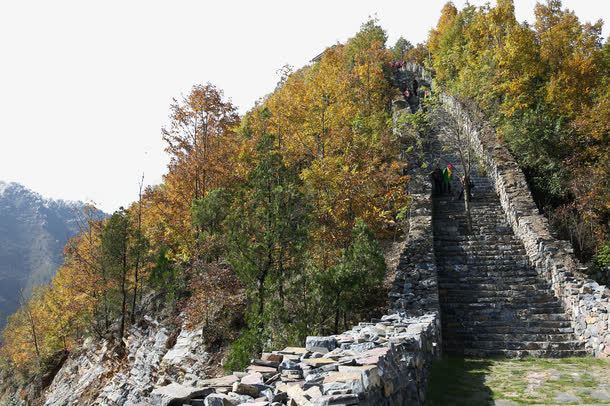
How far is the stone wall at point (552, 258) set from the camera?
33.7 feet

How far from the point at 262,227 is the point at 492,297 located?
6.79 meters

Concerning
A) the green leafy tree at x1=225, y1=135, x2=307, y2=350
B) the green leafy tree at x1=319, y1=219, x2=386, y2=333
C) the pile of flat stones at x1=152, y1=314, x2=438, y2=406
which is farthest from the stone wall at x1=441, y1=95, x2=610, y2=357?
the green leafy tree at x1=225, y1=135, x2=307, y2=350

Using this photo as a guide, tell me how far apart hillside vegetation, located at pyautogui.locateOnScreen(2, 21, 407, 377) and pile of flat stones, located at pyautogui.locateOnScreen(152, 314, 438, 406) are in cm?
365

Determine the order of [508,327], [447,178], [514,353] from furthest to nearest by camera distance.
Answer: [447,178]
[508,327]
[514,353]

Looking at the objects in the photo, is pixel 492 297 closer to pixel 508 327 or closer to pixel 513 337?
pixel 508 327

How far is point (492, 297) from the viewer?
12.9 metres

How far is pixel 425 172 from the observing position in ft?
68.1

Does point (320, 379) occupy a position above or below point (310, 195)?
below

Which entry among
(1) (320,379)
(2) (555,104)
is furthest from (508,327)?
(2) (555,104)

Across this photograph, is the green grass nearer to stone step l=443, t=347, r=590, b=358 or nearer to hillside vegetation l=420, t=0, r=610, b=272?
stone step l=443, t=347, r=590, b=358

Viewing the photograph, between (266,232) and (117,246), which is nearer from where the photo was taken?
(266,232)

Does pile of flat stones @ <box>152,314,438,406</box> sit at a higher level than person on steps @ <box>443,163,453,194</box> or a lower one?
lower

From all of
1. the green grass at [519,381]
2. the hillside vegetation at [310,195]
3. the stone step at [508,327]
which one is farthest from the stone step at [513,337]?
the hillside vegetation at [310,195]

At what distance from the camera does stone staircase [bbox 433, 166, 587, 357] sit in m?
10.9
